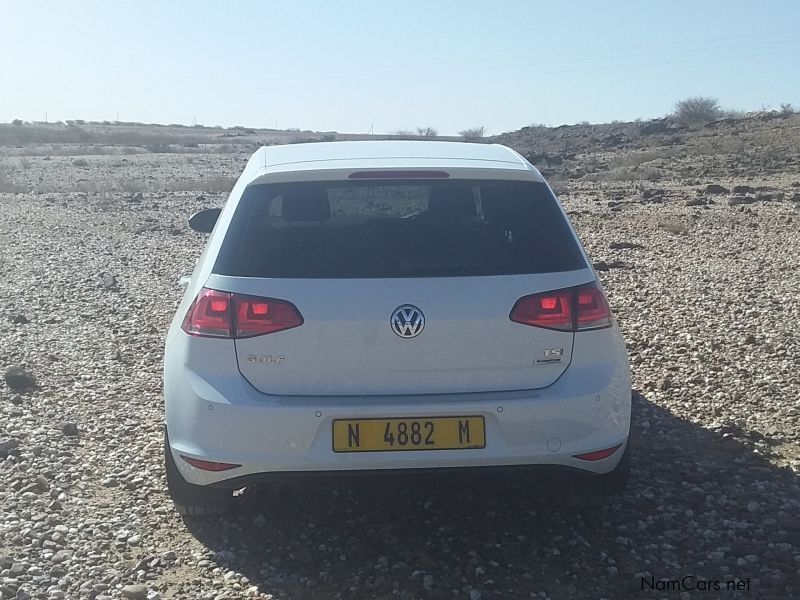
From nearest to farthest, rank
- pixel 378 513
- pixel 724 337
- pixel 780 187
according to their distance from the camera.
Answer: pixel 378 513, pixel 724 337, pixel 780 187

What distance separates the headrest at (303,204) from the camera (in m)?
4.17

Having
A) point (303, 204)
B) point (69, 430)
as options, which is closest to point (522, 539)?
point (303, 204)

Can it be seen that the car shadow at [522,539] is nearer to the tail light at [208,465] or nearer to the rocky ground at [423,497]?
the rocky ground at [423,497]

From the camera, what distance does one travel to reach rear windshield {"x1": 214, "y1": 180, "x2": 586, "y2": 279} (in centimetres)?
388

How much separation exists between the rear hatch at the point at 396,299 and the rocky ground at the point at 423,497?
58 cm

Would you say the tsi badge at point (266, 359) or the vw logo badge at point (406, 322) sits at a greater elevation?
the vw logo badge at point (406, 322)

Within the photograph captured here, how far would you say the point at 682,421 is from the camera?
5.89 meters

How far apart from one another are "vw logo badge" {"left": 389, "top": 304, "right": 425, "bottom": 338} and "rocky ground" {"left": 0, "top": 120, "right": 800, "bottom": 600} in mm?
719

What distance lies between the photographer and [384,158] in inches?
174

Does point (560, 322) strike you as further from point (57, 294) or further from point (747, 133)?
point (747, 133)

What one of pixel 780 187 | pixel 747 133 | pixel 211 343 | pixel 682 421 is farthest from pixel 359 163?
pixel 747 133

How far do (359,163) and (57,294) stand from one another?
7933 millimetres

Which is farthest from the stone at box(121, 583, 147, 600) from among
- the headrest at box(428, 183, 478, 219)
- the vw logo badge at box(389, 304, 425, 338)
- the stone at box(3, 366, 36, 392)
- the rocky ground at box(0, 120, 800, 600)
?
the stone at box(3, 366, 36, 392)

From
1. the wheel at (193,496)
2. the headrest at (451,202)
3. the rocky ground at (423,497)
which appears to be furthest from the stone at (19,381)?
the headrest at (451,202)
